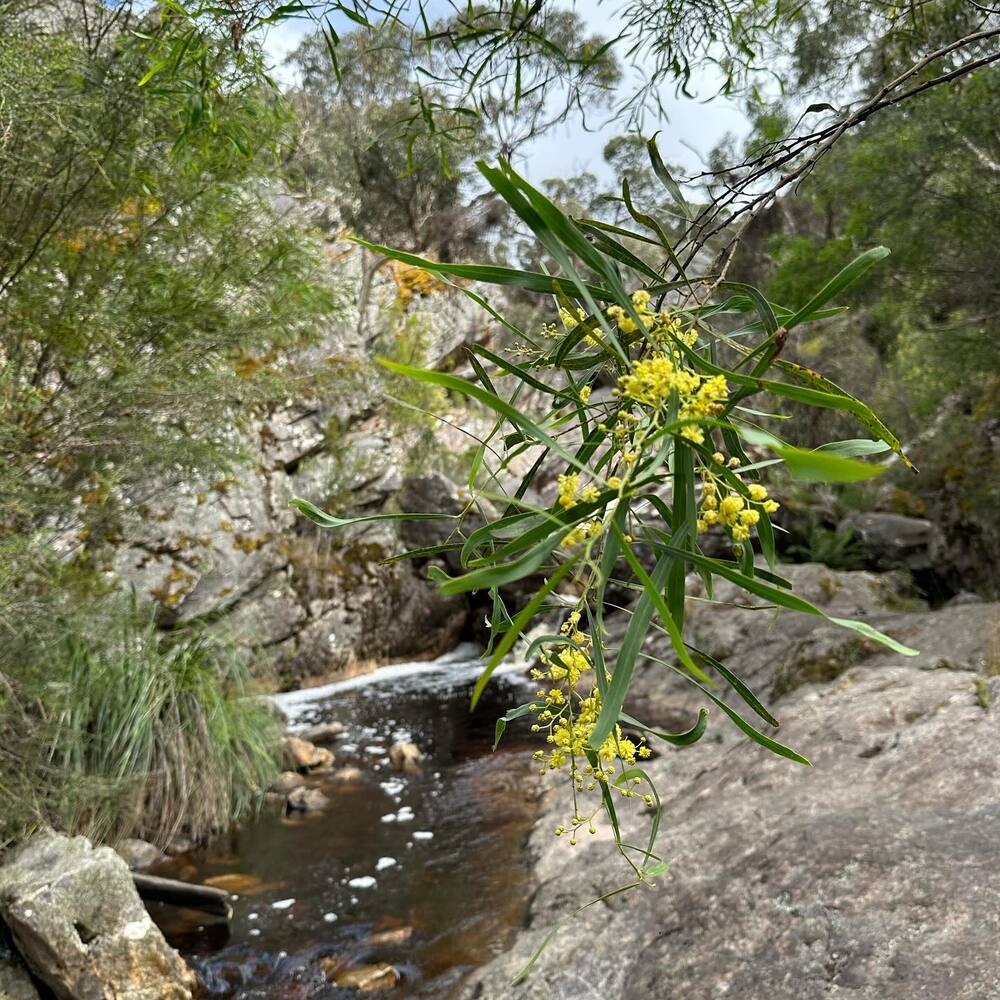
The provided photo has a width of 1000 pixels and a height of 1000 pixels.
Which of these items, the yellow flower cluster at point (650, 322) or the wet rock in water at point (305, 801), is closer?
the yellow flower cluster at point (650, 322)

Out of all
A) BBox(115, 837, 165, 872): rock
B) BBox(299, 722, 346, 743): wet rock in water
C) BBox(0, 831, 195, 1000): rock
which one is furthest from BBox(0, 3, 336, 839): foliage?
BBox(299, 722, 346, 743): wet rock in water

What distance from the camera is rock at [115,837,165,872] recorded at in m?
5.04

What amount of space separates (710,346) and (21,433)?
4423 millimetres

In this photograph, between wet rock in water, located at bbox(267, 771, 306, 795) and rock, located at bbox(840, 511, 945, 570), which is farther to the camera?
rock, located at bbox(840, 511, 945, 570)

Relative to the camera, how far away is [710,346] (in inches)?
34.4


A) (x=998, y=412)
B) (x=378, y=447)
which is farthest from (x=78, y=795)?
(x=998, y=412)

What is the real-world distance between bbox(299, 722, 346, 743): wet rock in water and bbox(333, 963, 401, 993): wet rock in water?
13.0ft

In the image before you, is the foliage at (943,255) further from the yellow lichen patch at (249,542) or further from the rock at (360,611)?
the yellow lichen patch at (249,542)

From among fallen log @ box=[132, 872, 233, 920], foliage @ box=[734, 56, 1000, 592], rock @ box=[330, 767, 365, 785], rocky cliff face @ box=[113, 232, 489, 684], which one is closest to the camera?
fallen log @ box=[132, 872, 233, 920]

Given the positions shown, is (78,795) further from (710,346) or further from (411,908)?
(710,346)

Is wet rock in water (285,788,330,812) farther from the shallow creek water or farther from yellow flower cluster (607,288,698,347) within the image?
yellow flower cluster (607,288,698,347)

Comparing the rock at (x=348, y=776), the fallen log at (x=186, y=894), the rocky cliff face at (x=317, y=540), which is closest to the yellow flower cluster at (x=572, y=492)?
the fallen log at (x=186, y=894)

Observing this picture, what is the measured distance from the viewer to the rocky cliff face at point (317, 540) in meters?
9.07

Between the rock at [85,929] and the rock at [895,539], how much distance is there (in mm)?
10906
